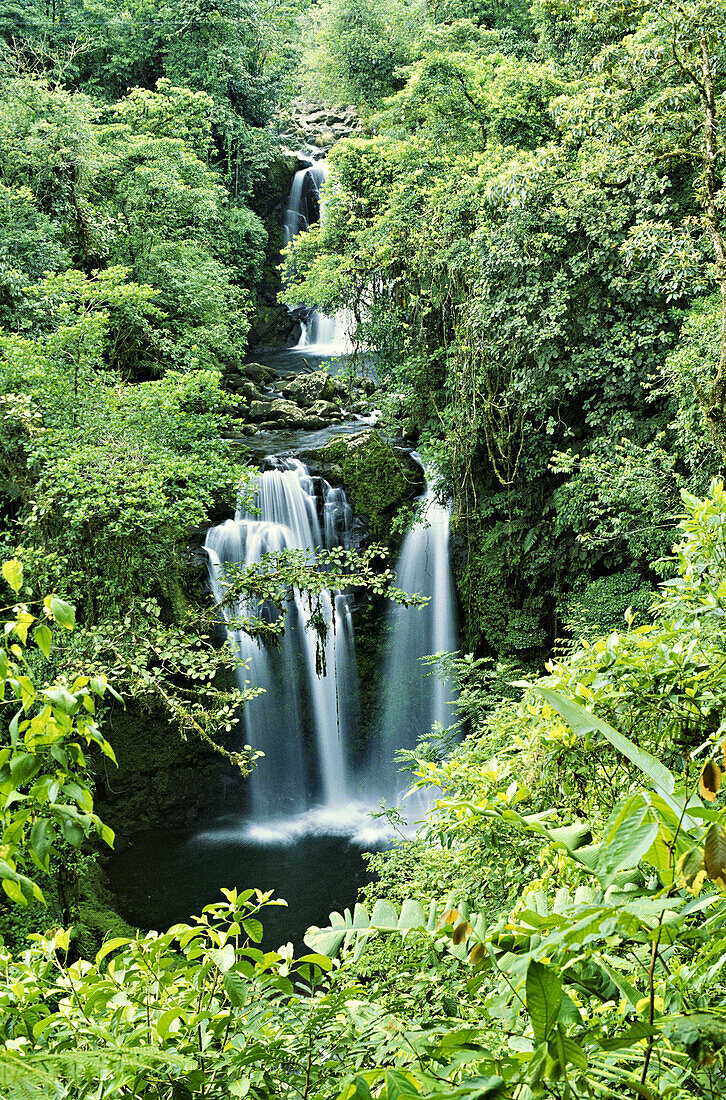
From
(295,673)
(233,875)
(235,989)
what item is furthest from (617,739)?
(295,673)

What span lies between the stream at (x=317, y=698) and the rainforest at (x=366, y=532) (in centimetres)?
5

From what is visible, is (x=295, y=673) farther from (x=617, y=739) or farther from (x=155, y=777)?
(x=617, y=739)

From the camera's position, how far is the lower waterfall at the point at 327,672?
31.1 feet

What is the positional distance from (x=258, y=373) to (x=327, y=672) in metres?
7.47

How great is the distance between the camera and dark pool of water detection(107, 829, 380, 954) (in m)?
7.25

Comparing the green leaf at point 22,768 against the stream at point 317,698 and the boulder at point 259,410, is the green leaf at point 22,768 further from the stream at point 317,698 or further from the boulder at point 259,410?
the boulder at point 259,410

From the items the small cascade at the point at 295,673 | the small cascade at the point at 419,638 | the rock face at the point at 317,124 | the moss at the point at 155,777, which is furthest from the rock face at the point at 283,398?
Answer: the rock face at the point at 317,124

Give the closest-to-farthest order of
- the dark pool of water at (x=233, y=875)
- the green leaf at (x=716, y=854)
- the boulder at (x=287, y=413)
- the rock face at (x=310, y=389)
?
the green leaf at (x=716, y=854) → the dark pool of water at (x=233, y=875) → the boulder at (x=287, y=413) → the rock face at (x=310, y=389)

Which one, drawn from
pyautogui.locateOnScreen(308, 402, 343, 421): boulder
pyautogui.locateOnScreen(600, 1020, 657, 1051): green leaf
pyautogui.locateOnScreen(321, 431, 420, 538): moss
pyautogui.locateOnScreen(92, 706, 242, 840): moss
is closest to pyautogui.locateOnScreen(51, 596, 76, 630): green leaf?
pyautogui.locateOnScreen(600, 1020, 657, 1051): green leaf

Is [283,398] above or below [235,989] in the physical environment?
above

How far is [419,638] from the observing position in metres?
10.1

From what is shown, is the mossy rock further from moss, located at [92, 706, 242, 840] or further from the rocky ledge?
moss, located at [92, 706, 242, 840]

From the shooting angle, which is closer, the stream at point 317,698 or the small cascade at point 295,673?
the stream at point 317,698

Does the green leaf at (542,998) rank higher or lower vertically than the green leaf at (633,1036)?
higher
